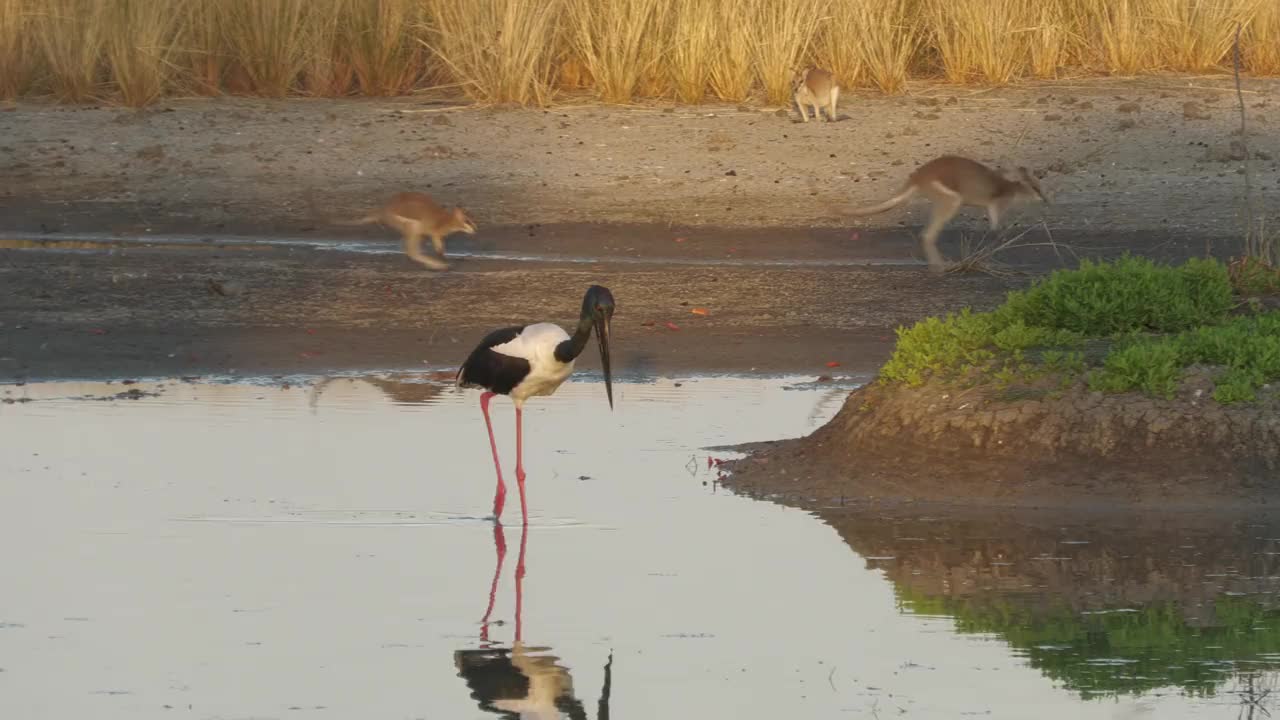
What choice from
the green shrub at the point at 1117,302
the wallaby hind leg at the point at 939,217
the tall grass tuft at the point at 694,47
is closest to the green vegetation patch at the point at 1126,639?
the green shrub at the point at 1117,302

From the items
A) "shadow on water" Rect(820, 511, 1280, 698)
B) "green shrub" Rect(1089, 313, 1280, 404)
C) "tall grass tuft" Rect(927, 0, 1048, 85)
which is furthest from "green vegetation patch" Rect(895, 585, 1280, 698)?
"tall grass tuft" Rect(927, 0, 1048, 85)

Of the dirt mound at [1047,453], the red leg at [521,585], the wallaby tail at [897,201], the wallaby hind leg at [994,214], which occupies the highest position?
the wallaby tail at [897,201]

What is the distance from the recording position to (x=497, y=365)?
962 cm

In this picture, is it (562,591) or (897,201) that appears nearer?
(562,591)

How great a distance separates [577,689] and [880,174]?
12.2 metres

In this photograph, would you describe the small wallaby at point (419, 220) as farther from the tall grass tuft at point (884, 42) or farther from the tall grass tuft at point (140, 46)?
the tall grass tuft at point (884, 42)

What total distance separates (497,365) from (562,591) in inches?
91.1

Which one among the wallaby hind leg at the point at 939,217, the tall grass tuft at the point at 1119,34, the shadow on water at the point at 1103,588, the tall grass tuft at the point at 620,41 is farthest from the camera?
the tall grass tuft at the point at 1119,34

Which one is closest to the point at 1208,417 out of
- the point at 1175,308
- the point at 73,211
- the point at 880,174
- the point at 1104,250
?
the point at 1175,308

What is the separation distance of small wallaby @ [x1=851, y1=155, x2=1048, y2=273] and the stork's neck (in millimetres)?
6199

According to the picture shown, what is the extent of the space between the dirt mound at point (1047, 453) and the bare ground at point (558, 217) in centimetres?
336

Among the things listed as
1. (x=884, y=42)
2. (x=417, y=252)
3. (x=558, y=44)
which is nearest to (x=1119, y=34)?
(x=884, y=42)

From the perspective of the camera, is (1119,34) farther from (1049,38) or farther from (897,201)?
(897,201)

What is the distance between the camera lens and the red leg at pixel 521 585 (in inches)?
273
